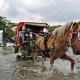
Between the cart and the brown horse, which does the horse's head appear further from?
the cart

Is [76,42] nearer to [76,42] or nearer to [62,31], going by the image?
[76,42]

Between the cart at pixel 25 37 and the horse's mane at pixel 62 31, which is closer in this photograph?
the horse's mane at pixel 62 31

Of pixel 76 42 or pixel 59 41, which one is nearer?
pixel 76 42

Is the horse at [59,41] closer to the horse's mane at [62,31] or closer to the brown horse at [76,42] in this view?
the horse's mane at [62,31]

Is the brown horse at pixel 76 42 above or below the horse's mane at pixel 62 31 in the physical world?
below

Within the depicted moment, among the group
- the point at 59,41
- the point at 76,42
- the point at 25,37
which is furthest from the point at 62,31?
the point at 25,37

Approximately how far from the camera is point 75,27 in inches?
468

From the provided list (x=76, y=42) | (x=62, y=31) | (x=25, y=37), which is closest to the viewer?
(x=76, y=42)

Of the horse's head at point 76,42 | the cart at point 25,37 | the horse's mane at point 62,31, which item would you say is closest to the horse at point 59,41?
the horse's mane at point 62,31

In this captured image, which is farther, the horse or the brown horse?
the horse

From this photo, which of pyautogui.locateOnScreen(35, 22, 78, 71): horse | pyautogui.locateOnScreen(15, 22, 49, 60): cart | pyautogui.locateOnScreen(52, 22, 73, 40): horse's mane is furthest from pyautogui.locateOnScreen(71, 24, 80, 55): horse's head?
pyautogui.locateOnScreen(15, 22, 49, 60): cart

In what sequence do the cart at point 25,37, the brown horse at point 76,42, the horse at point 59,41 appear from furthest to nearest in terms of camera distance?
the cart at point 25,37, the horse at point 59,41, the brown horse at point 76,42

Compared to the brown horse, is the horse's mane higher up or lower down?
higher up

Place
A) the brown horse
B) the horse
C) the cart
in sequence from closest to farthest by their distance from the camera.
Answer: the brown horse < the horse < the cart
